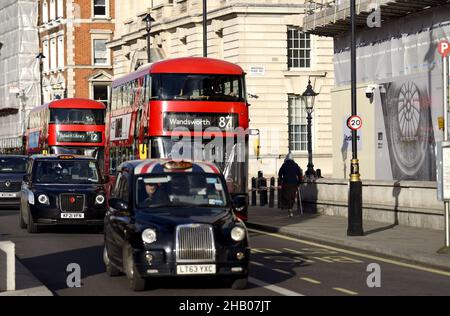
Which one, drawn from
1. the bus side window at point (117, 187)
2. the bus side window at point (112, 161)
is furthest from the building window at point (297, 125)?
the bus side window at point (117, 187)

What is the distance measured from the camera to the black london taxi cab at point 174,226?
1423 cm

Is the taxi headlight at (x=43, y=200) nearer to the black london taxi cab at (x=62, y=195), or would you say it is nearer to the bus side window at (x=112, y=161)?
the black london taxi cab at (x=62, y=195)

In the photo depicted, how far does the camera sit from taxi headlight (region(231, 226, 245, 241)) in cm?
1454

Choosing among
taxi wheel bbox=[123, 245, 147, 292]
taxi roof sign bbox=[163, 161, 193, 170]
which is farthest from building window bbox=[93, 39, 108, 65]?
taxi wheel bbox=[123, 245, 147, 292]

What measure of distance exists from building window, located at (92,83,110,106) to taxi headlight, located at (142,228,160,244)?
258 feet

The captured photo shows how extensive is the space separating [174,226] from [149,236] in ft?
1.11

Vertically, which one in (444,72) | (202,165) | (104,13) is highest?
(104,13)

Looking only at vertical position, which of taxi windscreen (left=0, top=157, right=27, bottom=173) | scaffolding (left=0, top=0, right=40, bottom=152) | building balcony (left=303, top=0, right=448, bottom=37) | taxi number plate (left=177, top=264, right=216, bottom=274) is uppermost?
scaffolding (left=0, top=0, right=40, bottom=152)

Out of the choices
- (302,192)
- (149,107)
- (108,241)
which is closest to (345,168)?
(302,192)

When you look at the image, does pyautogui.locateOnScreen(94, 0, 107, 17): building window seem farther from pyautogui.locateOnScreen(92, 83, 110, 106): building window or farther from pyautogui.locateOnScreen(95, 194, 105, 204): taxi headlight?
pyautogui.locateOnScreen(95, 194, 105, 204): taxi headlight

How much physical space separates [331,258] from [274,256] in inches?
39.5

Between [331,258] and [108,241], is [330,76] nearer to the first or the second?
[331,258]

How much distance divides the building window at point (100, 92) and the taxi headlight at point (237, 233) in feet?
257

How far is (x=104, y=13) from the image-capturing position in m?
93.0
